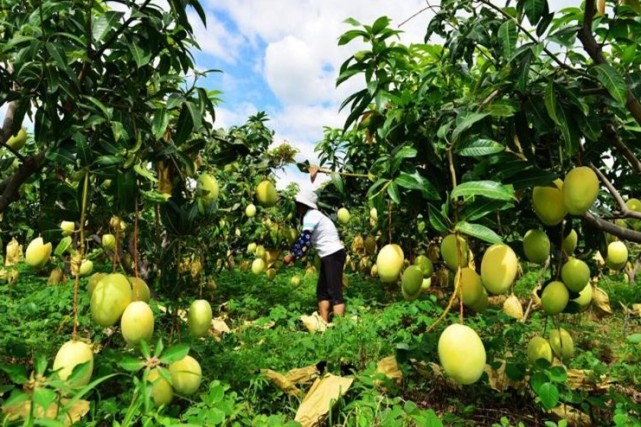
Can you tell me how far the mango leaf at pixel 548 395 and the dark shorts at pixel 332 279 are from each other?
2.76 m

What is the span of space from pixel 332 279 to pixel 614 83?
3.47 m

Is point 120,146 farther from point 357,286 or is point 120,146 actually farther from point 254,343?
point 357,286

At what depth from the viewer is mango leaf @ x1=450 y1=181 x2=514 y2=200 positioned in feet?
3.60

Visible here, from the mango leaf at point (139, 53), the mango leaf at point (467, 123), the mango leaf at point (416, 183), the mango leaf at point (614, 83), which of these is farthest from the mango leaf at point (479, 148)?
the mango leaf at point (139, 53)

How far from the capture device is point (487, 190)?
1115 mm

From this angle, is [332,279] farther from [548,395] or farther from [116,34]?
[116,34]

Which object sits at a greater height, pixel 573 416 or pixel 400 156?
pixel 400 156

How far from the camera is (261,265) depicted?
17.6ft

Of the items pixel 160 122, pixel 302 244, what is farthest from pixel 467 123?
pixel 302 244

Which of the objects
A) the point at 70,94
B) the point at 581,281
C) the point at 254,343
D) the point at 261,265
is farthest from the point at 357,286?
the point at 70,94

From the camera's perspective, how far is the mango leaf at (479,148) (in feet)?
4.02

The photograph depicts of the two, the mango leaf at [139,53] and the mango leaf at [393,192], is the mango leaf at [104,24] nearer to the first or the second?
the mango leaf at [139,53]

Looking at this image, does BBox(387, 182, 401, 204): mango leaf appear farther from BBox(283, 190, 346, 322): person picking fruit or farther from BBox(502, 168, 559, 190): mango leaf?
BBox(283, 190, 346, 322): person picking fruit

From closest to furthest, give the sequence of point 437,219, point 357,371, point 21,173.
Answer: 1. point 437,219
2. point 21,173
3. point 357,371
